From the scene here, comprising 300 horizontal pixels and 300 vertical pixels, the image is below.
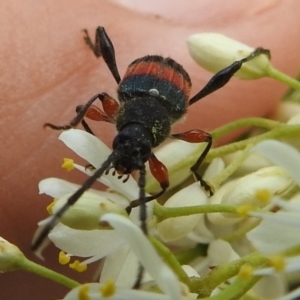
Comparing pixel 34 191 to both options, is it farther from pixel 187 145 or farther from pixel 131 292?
pixel 131 292

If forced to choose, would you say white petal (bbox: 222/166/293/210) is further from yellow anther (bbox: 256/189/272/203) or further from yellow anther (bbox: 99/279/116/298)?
→ yellow anther (bbox: 99/279/116/298)

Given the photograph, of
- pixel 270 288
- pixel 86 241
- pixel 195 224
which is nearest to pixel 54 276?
pixel 86 241

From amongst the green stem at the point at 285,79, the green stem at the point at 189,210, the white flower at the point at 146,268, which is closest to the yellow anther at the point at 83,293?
the white flower at the point at 146,268

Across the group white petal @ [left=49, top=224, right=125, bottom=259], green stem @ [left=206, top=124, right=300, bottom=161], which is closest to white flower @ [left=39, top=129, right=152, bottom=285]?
white petal @ [left=49, top=224, right=125, bottom=259]

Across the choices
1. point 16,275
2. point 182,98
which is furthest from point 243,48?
point 16,275

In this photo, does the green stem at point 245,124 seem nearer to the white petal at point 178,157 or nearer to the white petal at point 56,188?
the white petal at point 178,157

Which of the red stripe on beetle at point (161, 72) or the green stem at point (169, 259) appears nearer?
the green stem at point (169, 259)
